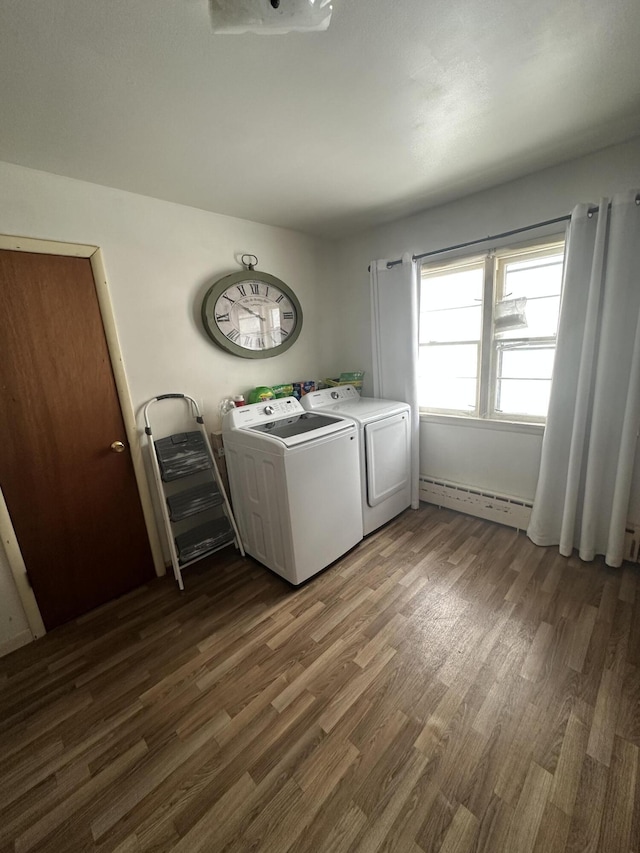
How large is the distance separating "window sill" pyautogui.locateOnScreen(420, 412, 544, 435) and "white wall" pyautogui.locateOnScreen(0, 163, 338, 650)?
4.52ft

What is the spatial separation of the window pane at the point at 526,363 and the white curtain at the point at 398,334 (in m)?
0.64

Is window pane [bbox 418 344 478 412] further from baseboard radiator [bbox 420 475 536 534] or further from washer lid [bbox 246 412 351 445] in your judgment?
washer lid [bbox 246 412 351 445]

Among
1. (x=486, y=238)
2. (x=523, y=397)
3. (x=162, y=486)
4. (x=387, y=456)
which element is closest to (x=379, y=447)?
(x=387, y=456)

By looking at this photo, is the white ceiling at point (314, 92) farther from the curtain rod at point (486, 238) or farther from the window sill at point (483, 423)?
the window sill at point (483, 423)

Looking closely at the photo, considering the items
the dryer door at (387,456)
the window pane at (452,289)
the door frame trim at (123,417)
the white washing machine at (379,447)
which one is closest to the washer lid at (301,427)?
the white washing machine at (379,447)

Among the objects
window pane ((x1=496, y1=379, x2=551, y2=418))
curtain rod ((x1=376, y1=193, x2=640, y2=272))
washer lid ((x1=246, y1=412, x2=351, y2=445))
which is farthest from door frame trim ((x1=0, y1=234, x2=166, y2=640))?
window pane ((x1=496, y1=379, x2=551, y2=418))

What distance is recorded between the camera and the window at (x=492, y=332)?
2.19m

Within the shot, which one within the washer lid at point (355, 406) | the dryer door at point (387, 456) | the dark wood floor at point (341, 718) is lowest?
the dark wood floor at point (341, 718)

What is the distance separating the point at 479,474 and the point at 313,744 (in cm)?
208

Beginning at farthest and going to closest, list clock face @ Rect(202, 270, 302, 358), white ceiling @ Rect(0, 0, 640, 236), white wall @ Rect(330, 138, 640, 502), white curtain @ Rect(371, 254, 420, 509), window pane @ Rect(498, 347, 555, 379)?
1. white curtain @ Rect(371, 254, 420, 509)
2. clock face @ Rect(202, 270, 302, 358)
3. window pane @ Rect(498, 347, 555, 379)
4. white wall @ Rect(330, 138, 640, 502)
5. white ceiling @ Rect(0, 0, 640, 236)

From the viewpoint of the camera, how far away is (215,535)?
229 centimetres

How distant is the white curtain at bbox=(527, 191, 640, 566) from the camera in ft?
5.80

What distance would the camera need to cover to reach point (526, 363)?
231 centimetres

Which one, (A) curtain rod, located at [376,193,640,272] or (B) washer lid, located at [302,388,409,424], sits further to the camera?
(B) washer lid, located at [302,388,409,424]
